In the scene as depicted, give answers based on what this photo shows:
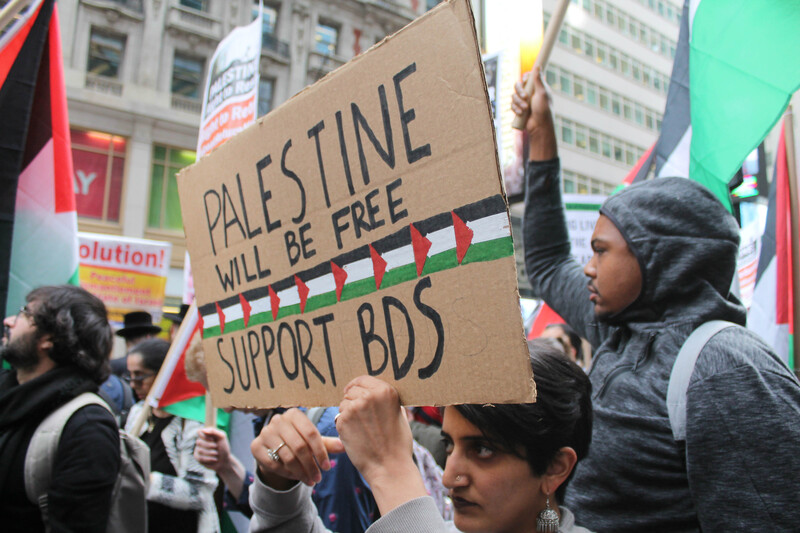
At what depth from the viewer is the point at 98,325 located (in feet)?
8.66

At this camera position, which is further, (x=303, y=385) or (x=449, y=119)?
(x=303, y=385)

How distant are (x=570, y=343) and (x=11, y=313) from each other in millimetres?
3937

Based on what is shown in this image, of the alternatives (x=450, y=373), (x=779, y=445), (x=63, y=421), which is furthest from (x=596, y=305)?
(x=63, y=421)

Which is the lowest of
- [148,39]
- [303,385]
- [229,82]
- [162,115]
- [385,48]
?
[303,385]

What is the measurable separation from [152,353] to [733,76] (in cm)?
339

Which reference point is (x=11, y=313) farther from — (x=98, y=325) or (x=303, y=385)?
(x=303, y=385)

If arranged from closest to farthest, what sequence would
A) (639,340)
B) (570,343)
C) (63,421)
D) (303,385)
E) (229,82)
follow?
(303,385) → (639,340) → (63,421) → (229,82) → (570,343)

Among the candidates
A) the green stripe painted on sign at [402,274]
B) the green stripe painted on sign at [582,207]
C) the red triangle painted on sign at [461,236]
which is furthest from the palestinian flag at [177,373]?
the green stripe painted on sign at [582,207]

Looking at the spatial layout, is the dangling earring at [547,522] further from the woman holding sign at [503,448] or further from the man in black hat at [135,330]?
the man in black hat at [135,330]

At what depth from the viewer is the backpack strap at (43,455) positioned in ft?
7.22

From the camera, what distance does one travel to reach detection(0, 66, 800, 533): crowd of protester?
132 cm

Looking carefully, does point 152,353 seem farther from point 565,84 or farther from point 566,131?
point 565,84

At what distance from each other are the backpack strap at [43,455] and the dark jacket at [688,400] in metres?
1.79

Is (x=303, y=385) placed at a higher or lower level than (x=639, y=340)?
lower
